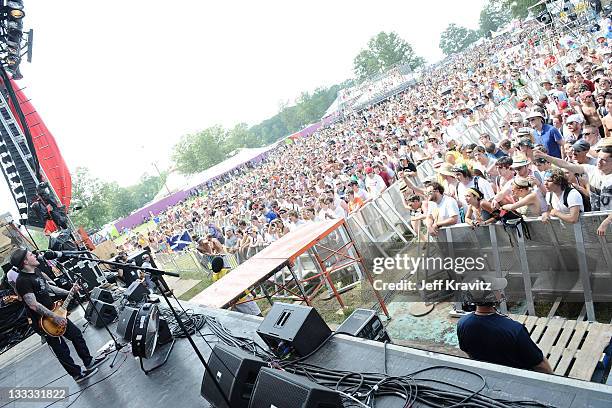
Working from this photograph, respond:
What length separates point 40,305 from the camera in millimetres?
4445

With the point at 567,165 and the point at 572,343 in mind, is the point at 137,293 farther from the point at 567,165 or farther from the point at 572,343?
the point at 567,165

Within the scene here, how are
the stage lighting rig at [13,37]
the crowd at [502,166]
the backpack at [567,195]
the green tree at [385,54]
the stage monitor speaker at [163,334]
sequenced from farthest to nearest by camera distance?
the green tree at [385,54]
the stage lighting rig at [13,37]
the stage monitor speaker at [163,334]
the crowd at [502,166]
the backpack at [567,195]

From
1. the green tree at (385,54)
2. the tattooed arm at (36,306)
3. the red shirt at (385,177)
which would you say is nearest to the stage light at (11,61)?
the tattooed arm at (36,306)

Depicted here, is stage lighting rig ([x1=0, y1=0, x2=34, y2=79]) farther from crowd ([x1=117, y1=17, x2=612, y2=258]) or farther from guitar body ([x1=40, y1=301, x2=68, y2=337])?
guitar body ([x1=40, y1=301, x2=68, y2=337])

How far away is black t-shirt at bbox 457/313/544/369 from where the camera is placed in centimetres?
278

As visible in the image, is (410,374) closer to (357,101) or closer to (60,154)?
(60,154)

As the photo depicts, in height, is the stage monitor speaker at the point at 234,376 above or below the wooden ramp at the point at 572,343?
above

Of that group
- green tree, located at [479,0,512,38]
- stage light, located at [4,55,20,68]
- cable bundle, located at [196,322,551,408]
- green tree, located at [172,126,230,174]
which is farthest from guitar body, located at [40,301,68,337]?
green tree, located at [479,0,512,38]

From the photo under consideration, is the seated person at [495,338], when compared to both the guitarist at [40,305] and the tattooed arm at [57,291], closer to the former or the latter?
the guitarist at [40,305]

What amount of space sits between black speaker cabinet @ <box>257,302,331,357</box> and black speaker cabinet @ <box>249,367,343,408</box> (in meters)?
0.81

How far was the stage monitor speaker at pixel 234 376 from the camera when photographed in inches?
109

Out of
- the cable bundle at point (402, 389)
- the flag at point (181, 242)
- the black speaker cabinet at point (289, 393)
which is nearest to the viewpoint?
the black speaker cabinet at point (289, 393)

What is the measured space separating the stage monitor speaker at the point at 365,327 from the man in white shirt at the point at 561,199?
212 cm

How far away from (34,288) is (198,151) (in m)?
84.2
